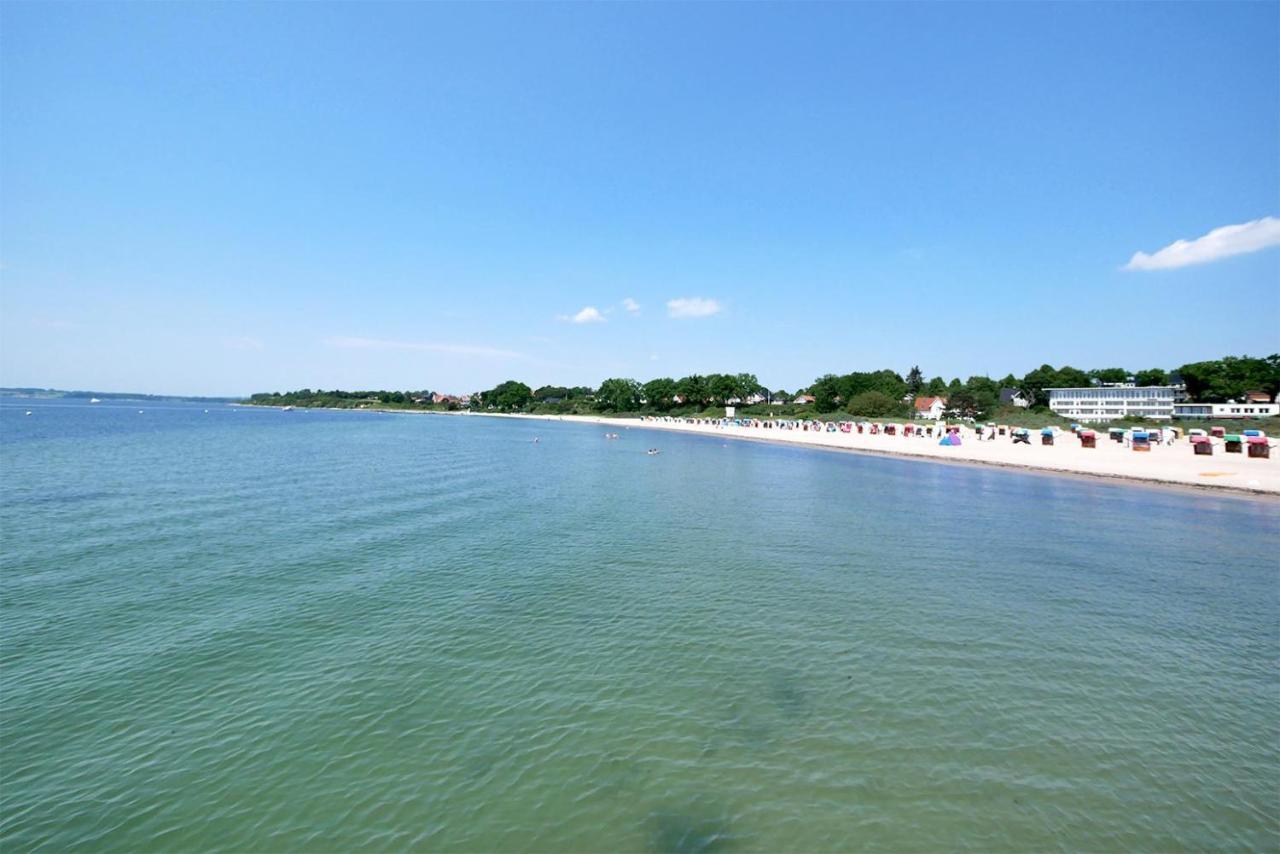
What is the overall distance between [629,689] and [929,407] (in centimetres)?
14290

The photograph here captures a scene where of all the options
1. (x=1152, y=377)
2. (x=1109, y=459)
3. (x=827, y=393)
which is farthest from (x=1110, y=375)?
(x=1109, y=459)

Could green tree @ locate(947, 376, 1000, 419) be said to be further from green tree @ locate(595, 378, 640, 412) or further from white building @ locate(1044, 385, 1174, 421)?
green tree @ locate(595, 378, 640, 412)

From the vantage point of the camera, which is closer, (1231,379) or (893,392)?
(1231,379)

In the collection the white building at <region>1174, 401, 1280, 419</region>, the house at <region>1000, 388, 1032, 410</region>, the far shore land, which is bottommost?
the far shore land

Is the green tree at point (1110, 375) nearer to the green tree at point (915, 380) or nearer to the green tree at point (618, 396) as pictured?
the green tree at point (915, 380)

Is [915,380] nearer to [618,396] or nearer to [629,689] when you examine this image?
[618,396]

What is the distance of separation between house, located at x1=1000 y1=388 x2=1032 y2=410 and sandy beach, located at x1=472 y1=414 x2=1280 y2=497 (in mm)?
70758

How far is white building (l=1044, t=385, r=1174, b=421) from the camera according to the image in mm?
108938

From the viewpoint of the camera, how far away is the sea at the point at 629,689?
20.8ft

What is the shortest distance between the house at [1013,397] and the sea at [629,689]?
131 m

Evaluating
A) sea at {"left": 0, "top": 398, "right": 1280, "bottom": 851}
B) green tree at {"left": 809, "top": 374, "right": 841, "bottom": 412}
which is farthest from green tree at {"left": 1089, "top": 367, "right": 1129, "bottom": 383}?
sea at {"left": 0, "top": 398, "right": 1280, "bottom": 851}

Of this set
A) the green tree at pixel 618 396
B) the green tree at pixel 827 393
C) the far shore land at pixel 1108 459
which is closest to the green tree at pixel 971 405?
the green tree at pixel 827 393

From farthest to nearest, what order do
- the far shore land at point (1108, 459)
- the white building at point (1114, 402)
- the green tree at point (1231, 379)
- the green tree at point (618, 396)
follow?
the green tree at point (618, 396) → the white building at point (1114, 402) → the green tree at point (1231, 379) → the far shore land at point (1108, 459)

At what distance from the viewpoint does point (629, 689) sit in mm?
9000
